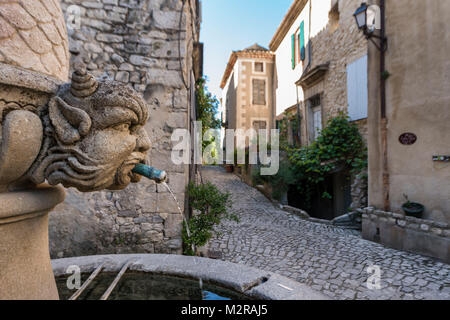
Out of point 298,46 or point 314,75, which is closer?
point 314,75

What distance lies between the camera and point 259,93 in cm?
1723

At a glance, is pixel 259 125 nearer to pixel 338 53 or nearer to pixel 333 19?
pixel 333 19

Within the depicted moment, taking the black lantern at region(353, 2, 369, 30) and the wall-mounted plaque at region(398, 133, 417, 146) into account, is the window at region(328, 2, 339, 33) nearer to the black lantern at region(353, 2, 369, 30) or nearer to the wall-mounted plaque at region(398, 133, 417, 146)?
the black lantern at region(353, 2, 369, 30)

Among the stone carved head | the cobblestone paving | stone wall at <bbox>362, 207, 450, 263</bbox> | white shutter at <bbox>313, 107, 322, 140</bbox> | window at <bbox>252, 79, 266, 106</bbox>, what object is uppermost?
window at <bbox>252, 79, 266, 106</bbox>

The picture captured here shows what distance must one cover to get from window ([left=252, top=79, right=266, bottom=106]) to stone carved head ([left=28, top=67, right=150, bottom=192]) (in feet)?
54.2

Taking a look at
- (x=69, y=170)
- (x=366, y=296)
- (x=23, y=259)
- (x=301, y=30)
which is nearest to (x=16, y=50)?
(x=69, y=170)

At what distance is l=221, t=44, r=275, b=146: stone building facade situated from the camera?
1678cm

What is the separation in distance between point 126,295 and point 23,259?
1229 mm

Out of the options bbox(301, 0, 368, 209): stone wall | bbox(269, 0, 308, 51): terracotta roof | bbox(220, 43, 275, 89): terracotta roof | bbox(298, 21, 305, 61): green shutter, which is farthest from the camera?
bbox(220, 43, 275, 89): terracotta roof

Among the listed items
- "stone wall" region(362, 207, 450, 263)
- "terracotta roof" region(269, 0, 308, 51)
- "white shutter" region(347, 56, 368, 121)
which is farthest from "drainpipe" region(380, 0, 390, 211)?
"terracotta roof" region(269, 0, 308, 51)

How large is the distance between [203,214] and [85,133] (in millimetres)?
3093

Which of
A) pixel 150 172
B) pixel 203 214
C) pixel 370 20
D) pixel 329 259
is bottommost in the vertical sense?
pixel 329 259

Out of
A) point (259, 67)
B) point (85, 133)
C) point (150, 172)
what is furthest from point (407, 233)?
point (259, 67)
